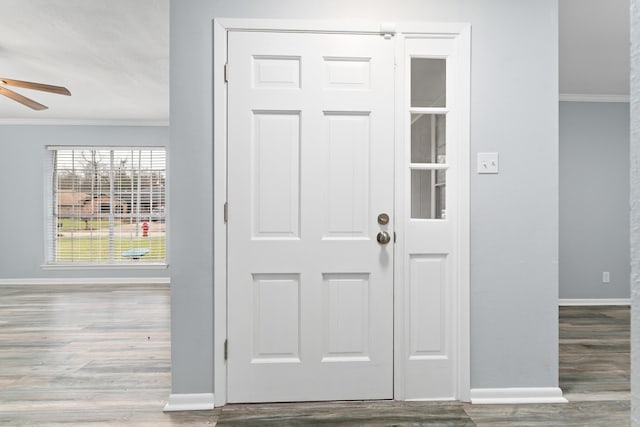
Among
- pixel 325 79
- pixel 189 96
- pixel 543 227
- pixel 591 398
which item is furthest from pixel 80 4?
pixel 591 398

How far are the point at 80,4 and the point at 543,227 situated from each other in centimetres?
334

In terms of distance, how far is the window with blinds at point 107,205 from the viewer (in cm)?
662

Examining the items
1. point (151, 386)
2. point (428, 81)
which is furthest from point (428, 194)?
point (151, 386)

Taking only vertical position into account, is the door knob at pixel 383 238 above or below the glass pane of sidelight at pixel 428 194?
below

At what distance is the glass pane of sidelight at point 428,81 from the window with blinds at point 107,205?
528 centimetres

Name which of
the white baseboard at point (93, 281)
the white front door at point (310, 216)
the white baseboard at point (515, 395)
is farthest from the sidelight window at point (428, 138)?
the white baseboard at point (93, 281)

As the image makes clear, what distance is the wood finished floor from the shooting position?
2178mm

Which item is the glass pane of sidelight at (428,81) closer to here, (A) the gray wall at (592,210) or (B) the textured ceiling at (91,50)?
(B) the textured ceiling at (91,50)

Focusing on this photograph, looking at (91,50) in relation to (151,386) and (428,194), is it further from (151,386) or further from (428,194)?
(428,194)

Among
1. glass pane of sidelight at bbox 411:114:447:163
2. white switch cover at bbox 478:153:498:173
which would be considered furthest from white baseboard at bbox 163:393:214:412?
white switch cover at bbox 478:153:498:173

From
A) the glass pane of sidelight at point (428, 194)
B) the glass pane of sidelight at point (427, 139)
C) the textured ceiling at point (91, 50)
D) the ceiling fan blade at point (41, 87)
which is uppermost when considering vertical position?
the textured ceiling at point (91, 50)

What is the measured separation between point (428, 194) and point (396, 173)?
0.22 meters

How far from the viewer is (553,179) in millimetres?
2385

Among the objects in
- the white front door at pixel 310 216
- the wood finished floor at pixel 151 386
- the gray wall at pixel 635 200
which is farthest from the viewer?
the white front door at pixel 310 216
